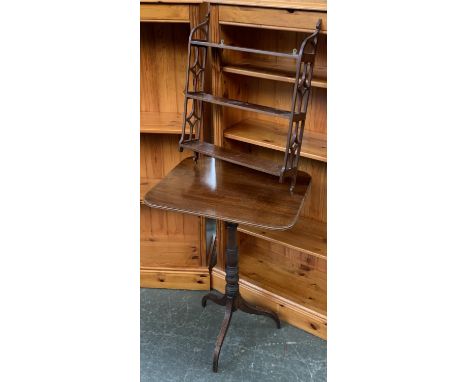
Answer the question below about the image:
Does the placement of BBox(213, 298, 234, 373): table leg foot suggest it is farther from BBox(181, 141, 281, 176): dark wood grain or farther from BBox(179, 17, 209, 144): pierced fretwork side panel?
BBox(179, 17, 209, 144): pierced fretwork side panel

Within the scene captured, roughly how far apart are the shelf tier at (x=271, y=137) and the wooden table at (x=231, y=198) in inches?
4.9

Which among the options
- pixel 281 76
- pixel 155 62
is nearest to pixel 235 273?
pixel 281 76

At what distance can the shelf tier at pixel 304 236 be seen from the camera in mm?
2879

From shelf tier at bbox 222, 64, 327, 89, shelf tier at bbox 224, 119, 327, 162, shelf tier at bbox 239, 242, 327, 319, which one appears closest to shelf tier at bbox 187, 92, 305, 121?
shelf tier at bbox 222, 64, 327, 89

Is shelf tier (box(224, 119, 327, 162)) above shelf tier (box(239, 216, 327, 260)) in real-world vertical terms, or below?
above

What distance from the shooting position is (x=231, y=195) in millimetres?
2533

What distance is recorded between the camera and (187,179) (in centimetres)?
269

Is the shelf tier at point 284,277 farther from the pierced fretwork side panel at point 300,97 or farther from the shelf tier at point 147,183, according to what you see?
the pierced fretwork side panel at point 300,97

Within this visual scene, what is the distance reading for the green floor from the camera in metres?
2.67

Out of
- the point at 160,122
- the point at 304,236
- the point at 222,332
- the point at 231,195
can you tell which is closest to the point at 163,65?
the point at 160,122

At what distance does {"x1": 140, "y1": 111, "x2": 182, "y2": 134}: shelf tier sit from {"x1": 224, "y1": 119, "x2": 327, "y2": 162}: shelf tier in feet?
0.97

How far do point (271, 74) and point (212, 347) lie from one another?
129cm

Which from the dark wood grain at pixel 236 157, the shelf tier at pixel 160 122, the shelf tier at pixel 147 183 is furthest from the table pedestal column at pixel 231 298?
the shelf tier at pixel 147 183

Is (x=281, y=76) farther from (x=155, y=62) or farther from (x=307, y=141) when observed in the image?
(x=155, y=62)
